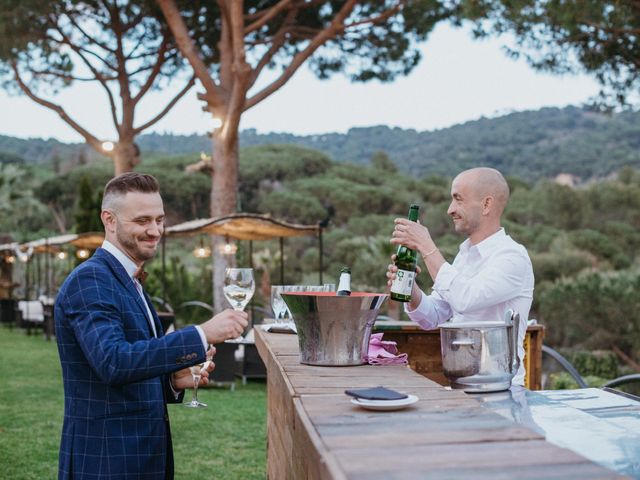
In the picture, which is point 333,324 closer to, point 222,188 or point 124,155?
point 222,188

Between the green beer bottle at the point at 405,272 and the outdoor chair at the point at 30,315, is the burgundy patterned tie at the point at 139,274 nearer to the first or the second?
the green beer bottle at the point at 405,272

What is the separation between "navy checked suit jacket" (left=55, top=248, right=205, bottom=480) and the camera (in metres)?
2.06

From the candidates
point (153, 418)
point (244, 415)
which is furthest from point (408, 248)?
point (244, 415)

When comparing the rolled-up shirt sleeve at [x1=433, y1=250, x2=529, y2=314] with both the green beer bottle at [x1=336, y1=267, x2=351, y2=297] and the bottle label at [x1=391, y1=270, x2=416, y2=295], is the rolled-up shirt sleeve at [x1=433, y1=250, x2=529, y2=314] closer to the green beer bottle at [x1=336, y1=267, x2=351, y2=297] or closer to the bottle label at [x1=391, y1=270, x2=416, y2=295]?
the bottle label at [x1=391, y1=270, x2=416, y2=295]

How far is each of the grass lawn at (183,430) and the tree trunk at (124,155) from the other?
488 centimetres

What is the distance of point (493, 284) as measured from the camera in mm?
2672

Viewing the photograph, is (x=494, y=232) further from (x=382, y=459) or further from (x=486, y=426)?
(x=382, y=459)

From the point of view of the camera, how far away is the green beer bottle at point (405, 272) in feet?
9.00

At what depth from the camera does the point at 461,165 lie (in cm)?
3988

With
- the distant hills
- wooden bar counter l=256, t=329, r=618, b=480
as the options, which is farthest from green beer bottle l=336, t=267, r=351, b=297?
the distant hills

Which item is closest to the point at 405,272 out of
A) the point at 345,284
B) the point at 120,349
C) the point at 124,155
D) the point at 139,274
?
the point at 345,284

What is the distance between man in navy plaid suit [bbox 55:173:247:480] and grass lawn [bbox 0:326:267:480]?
3199 mm

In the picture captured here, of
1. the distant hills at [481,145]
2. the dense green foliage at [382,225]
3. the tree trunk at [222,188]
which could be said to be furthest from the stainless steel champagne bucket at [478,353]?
the distant hills at [481,145]

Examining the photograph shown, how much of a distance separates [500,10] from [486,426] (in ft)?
29.7
